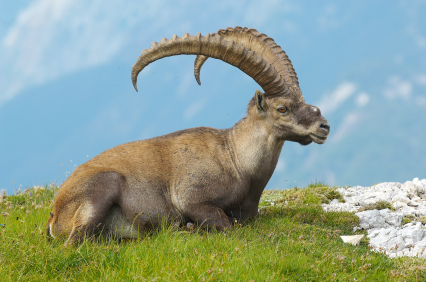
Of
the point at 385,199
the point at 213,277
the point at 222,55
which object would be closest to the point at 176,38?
the point at 222,55

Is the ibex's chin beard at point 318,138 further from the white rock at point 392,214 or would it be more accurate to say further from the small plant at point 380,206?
the small plant at point 380,206

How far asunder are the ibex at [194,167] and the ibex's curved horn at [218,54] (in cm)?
2

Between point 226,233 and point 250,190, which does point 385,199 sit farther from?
point 226,233

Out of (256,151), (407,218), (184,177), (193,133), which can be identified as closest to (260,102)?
(256,151)

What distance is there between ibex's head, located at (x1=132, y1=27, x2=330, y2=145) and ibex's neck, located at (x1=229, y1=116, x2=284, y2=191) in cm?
20

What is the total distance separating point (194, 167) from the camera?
7.66 m

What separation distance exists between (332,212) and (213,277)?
6073mm

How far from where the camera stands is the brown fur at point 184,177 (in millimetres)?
6867

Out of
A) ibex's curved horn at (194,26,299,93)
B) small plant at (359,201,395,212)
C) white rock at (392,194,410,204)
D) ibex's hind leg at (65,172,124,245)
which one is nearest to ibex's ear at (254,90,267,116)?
ibex's curved horn at (194,26,299,93)

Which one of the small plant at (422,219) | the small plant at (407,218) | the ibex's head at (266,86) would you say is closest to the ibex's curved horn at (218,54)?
the ibex's head at (266,86)

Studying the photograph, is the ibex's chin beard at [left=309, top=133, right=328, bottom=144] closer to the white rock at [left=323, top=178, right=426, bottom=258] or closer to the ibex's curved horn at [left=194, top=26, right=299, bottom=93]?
the ibex's curved horn at [left=194, top=26, right=299, bottom=93]

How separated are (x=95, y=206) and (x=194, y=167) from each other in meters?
1.97

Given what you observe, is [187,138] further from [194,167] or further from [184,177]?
[184,177]

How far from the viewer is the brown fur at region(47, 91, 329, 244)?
687 centimetres
